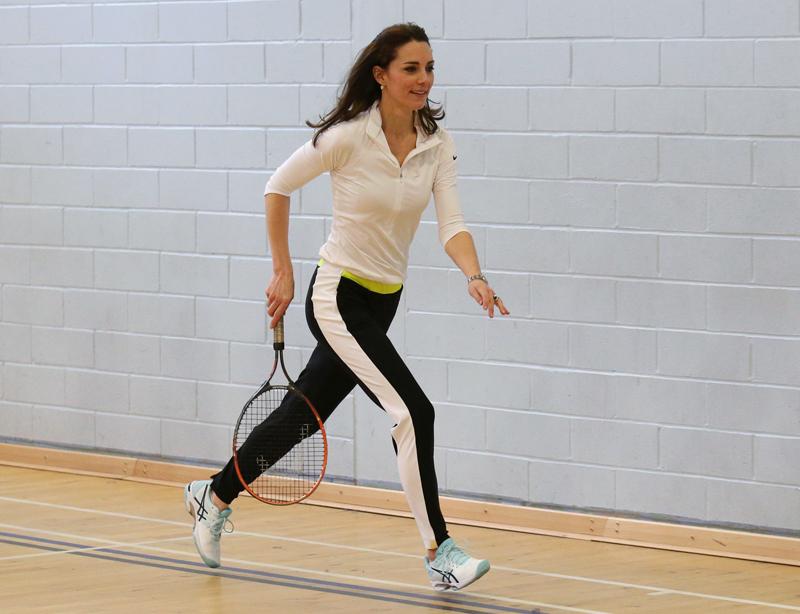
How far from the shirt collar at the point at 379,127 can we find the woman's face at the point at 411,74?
0.10 meters

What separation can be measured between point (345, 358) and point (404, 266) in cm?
37

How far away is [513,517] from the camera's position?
6.20 metres

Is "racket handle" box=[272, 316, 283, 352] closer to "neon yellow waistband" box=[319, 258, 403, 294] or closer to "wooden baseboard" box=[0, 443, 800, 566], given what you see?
"neon yellow waistband" box=[319, 258, 403, 294]

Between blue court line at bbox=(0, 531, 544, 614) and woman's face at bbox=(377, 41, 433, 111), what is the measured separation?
62.4 inches

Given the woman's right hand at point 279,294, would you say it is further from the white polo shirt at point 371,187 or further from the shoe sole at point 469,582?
the shoe sole at point 469,582

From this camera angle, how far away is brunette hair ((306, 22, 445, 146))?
15.9 ft

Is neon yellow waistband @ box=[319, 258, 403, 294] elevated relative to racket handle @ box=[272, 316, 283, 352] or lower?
elevated

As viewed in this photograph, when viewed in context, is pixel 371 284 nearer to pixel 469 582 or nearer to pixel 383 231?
pixel 383 231

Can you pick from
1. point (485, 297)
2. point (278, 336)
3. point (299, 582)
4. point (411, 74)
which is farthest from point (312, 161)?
point (299, 582)

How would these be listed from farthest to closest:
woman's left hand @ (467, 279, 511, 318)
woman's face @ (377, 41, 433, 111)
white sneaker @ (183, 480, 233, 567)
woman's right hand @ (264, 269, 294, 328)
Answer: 1. white sneaker @ (183, 480, 233, 567)
2. woman's right hand @ (264, 269, 294, 328)
3. woman's face @ (377, 41, 433, 111)
4. woman's left hand @ (467, 279, 511, 318)

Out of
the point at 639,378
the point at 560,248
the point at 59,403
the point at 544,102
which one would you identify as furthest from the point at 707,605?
the point at 59,403

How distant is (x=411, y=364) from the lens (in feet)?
21.5

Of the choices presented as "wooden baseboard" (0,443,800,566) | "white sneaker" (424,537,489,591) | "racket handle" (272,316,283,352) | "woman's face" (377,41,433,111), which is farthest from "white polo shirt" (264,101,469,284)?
"wooden baseboard" (0,443,800,566)

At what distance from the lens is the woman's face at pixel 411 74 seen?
15.8 feet
